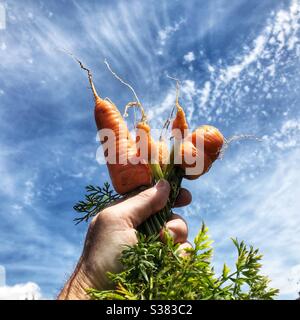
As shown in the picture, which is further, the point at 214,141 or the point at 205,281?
the point at 214,141

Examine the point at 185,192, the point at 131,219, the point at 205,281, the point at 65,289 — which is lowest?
the point at 205,281

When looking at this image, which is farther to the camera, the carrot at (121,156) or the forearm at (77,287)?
the carrot at (121,156)

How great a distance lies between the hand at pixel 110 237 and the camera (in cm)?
243

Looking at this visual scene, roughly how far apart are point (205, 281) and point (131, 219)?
73cm

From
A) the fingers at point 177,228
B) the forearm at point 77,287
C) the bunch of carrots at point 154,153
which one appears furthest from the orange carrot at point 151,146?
the forearm at point 77,287

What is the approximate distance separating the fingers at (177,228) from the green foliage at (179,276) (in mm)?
477

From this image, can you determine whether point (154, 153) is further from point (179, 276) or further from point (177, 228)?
point (179, 276)

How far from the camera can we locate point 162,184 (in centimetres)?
275

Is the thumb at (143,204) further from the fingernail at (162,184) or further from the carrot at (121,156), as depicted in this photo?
the carrot at (121,156)

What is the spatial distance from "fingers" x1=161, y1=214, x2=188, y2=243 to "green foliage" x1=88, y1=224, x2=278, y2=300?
477 millimetres
